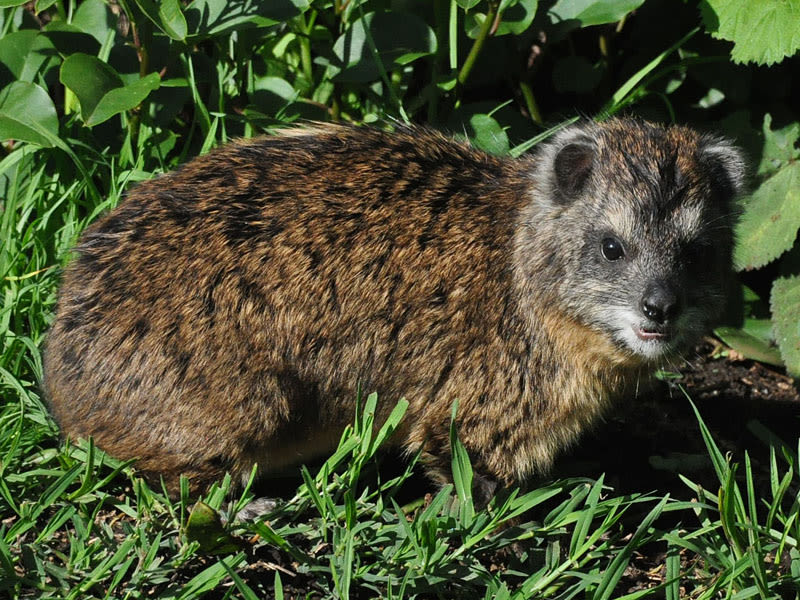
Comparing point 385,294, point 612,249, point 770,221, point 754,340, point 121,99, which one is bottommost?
point 754,340

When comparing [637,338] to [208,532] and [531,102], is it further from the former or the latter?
[531,102]

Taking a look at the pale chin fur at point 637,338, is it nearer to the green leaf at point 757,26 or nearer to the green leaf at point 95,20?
the green leaf at point 757,26

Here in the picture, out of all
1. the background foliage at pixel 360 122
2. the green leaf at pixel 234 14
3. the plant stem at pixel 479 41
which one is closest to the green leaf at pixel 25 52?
the background foliage at pixel 360 122

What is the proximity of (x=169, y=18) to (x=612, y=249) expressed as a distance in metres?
2.31

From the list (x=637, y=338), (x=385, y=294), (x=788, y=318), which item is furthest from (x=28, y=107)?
(x=788, y=318)

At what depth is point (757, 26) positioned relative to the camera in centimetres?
507

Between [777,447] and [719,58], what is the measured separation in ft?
7.14

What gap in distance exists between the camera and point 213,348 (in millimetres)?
4059

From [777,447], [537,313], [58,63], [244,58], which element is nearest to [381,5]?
[244,58]

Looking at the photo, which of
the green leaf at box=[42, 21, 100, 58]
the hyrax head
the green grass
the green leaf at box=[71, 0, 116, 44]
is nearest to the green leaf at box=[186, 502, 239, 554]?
the green grass

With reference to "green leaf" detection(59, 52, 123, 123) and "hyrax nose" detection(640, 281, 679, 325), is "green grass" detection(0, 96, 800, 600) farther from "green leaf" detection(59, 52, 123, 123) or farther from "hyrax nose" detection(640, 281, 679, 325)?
"green leaf" detection(59, 52, 123, 123)

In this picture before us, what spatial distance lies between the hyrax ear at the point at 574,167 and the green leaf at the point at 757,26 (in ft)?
4.25

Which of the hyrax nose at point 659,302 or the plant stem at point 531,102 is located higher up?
the plant stem at point 531,102

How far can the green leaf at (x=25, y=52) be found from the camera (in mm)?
5418
